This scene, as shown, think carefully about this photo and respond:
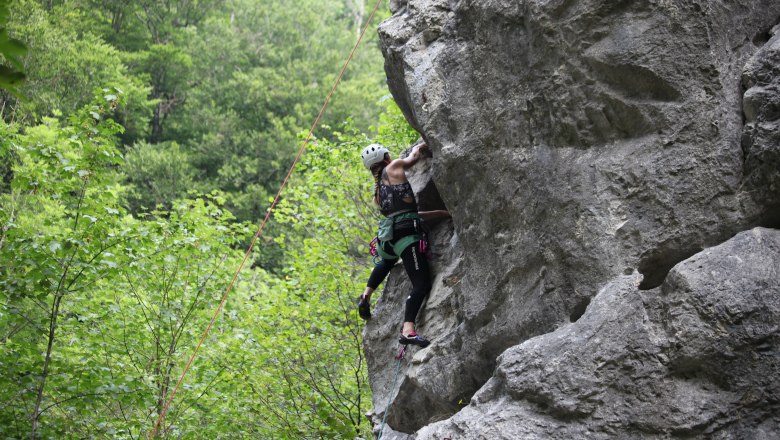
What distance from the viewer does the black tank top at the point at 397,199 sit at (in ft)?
20.6

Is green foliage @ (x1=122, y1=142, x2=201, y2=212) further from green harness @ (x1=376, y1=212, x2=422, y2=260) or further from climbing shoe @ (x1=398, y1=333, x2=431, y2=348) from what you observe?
climbing shoe @ (x1=398, y1=333, x2=431, y2=348)

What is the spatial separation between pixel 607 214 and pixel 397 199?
2272mm

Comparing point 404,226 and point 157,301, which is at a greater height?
point 404,226

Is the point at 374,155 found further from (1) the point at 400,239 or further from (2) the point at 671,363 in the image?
(2) the point at 671,363

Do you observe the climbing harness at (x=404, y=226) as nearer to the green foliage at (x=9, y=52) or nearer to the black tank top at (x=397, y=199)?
the black tank top at (x=397, y=199)

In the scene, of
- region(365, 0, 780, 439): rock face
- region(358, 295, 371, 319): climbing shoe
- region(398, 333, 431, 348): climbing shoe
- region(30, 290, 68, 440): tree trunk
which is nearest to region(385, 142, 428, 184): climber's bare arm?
region(365, 0, 780, 439): rock face

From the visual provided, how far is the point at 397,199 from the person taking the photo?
20.6ft

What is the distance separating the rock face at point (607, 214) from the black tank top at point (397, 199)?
686mm

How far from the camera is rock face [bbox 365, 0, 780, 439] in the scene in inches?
144

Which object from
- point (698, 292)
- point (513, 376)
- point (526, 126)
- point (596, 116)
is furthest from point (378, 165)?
point (698, 292)

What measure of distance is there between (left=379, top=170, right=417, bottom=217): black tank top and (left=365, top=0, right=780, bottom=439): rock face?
69 centimetres

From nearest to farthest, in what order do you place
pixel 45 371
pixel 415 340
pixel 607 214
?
pixel 607 214 < pixel 415 340 < pixel 45 371

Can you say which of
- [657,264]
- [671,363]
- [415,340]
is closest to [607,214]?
[657,264]

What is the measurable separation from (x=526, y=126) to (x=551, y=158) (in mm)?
326
